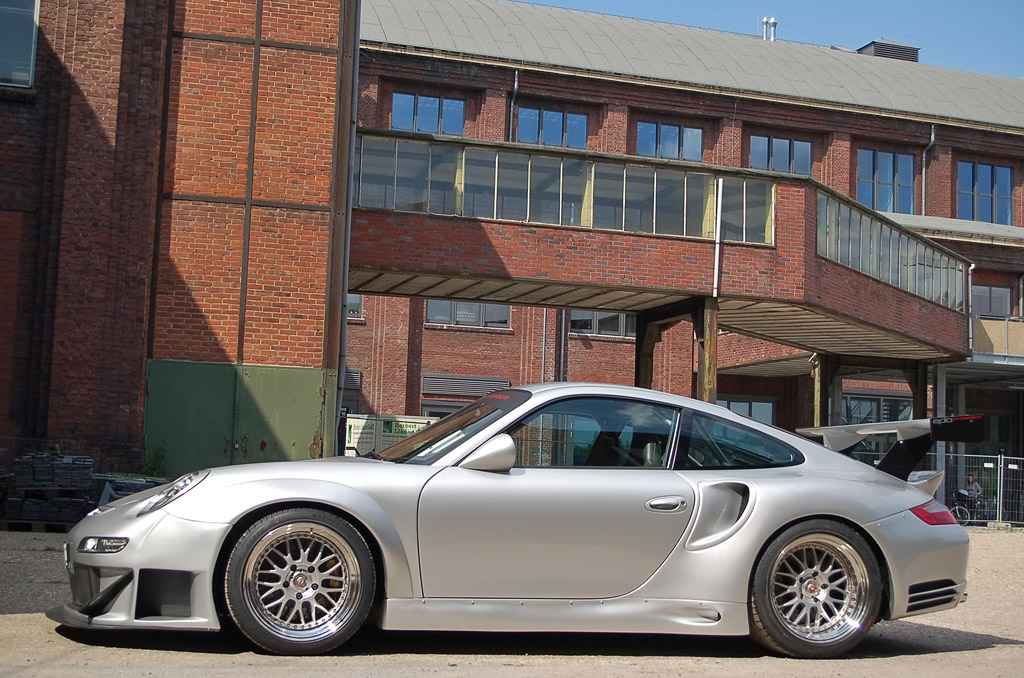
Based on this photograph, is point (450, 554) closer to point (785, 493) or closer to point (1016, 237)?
point (785, 493)

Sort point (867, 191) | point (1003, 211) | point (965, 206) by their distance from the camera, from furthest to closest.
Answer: point (1003, 211) → point (965, 206) → point (867, 191)

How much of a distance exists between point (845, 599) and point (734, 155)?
31.9 m

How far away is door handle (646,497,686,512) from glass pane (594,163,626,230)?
16.5 metres

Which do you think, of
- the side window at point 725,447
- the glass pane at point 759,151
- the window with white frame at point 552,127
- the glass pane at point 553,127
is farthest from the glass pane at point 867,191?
the side window at point 725,447

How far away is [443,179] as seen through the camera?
20828mm

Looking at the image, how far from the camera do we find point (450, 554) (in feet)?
16.7

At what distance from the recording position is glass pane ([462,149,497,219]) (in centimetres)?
2098

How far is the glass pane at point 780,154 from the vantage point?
37281 mm

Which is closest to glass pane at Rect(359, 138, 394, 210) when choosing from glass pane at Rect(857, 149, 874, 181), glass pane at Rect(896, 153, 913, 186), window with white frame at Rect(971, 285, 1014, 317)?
glass pane at Rect(857, 149, 874, 181)

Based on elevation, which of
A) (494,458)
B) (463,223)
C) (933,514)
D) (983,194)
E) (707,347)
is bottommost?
(933,514)

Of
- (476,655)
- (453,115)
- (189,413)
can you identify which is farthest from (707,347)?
(476,655)

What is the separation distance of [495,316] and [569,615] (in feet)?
95.9

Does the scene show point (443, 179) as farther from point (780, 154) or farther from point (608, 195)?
point (780, 154)

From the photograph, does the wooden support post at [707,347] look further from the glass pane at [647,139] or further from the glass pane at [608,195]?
the glass pane at [647,139]
